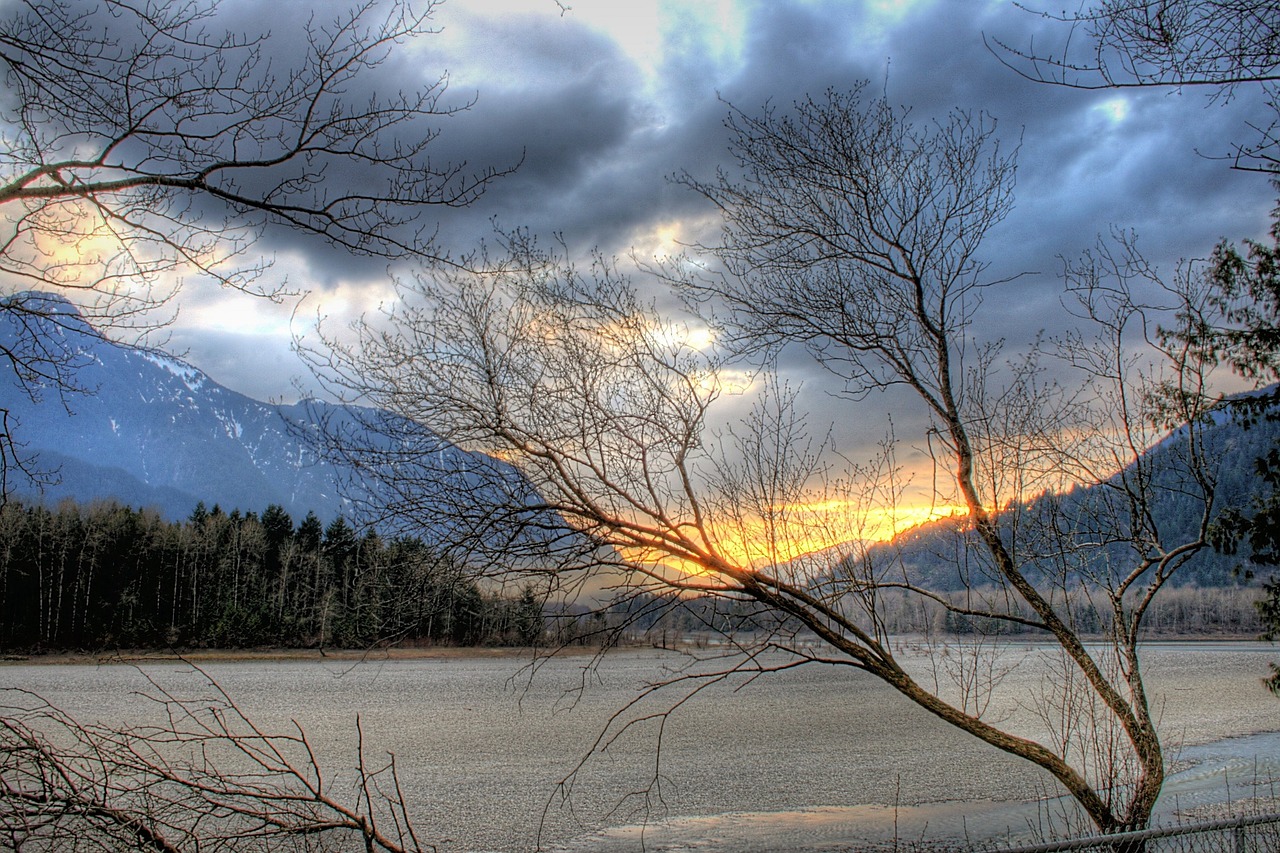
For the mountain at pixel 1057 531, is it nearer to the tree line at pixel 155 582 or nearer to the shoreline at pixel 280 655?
the shoreline at pixel 280 655

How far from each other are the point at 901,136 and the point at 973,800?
13526 mm

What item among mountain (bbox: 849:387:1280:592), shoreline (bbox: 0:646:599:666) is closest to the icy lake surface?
mountain (bbox: 849:387:1280:592)

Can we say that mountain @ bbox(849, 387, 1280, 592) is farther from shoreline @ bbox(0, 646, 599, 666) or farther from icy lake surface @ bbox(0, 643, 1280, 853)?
shoreline @ bbox(0, 646, 599, 666)

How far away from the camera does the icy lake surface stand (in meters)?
13.5

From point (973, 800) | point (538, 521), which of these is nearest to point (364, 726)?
point (973, 800)

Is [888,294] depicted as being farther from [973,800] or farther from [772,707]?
[772,707]

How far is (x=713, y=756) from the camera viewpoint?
2098cm

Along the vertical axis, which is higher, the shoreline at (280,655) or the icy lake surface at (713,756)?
the icy lake surface at (713,756)

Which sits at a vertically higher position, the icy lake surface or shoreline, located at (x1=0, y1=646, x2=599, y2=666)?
the icy lake surface

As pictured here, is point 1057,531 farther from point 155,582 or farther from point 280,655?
point 155,582

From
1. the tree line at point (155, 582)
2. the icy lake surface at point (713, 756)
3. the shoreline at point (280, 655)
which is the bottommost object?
the shoreline at point (280, 655)

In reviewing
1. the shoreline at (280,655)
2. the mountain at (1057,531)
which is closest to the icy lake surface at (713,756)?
the mountain at (1057,531)

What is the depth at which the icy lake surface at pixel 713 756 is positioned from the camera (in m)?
13.5

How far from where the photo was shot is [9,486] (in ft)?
15.1
